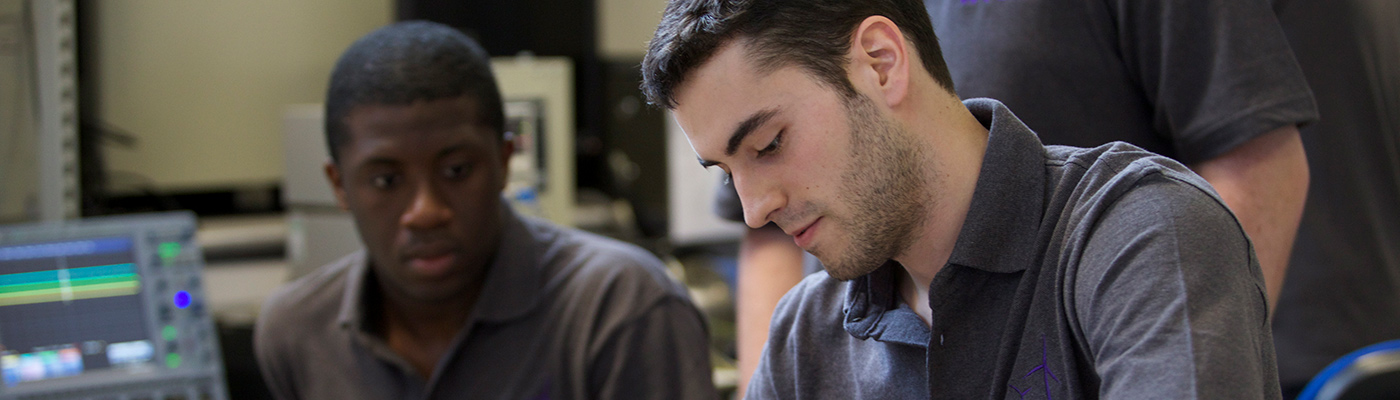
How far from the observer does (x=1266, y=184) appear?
936 millimetres

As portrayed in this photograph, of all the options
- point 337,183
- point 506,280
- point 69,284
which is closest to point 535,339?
point 506,280

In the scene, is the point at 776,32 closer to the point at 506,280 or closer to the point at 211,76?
the point at 506,280

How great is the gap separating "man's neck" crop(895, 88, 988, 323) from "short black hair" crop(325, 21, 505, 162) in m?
0.74

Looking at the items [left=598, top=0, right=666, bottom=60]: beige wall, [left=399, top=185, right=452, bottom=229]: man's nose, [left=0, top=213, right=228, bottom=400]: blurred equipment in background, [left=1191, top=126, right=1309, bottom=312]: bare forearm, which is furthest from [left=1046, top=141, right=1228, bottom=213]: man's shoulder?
[left=598, top=0, right=666, bottom=60]: beige wall

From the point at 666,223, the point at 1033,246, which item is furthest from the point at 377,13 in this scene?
the point at 1033,246

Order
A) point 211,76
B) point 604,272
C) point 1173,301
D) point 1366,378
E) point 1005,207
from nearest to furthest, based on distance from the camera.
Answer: point 1173,301 → point 1005,207 → point 1366,378 → point 604,272 → point 211,76

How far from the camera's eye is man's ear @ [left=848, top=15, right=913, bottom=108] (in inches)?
30.5

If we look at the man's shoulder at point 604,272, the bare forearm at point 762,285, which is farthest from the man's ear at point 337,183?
the bare forearm at point 762,285

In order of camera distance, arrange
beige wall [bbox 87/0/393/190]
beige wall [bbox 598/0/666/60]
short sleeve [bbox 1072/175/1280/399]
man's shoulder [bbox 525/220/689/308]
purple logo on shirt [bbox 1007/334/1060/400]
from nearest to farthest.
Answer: short sleeve [bbox 1072/175/1280/399], purple logo on shirt [bbox 1007/334/1060/400], man's shoulder [bbox 525/220/689/308], beige wall [bbox 87/0/393/190], beige wall [bbox 598/0/666/60]

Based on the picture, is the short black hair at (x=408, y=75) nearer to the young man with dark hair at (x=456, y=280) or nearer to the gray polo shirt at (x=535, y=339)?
the young man with dark hair at (x=456, y=280)

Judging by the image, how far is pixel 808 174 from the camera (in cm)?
79

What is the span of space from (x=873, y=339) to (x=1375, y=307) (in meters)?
0.76

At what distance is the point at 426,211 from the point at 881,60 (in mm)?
712

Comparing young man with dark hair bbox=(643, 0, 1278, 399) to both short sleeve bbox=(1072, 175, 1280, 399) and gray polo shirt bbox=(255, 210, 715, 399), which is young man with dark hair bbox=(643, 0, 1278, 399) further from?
gray polo shirt bbox=(255, 210, 715, 399)
